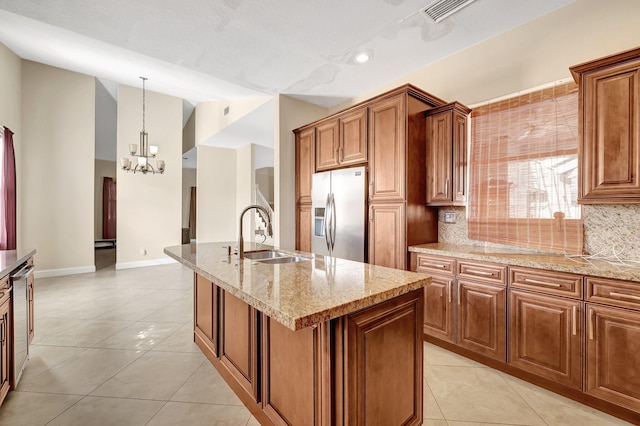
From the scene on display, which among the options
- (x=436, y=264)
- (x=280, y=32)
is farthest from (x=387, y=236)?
(x=280, y=32)

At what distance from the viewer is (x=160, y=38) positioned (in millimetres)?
2730

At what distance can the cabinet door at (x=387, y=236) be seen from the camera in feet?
9.05

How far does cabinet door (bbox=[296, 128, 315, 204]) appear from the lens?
152 inches

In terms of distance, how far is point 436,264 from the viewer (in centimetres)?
258

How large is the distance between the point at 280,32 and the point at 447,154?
1.95 meters

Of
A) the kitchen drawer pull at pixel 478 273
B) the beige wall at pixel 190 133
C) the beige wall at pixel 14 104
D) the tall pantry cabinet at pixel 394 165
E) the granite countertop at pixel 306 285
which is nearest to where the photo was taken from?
the granite countertop at pixel 306 285

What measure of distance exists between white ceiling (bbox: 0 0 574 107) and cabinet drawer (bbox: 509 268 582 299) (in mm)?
2112

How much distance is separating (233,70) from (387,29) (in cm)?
185

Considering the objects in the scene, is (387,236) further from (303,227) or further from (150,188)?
(150,188)

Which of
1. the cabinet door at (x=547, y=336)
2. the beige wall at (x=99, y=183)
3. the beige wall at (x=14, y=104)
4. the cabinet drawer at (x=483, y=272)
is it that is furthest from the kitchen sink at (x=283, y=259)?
the beige wall at (x=99, y=183)

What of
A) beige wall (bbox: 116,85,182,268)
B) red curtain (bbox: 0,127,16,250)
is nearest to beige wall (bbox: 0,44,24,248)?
red curtain (bbox: 0,127,16,250)

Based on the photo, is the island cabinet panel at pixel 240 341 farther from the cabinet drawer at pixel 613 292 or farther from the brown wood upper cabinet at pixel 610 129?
the brown wood upper cabinet at pixel 610 129

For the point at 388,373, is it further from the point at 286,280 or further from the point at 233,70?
the point at 233,70

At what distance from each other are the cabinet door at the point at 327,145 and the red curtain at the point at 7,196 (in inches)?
174
